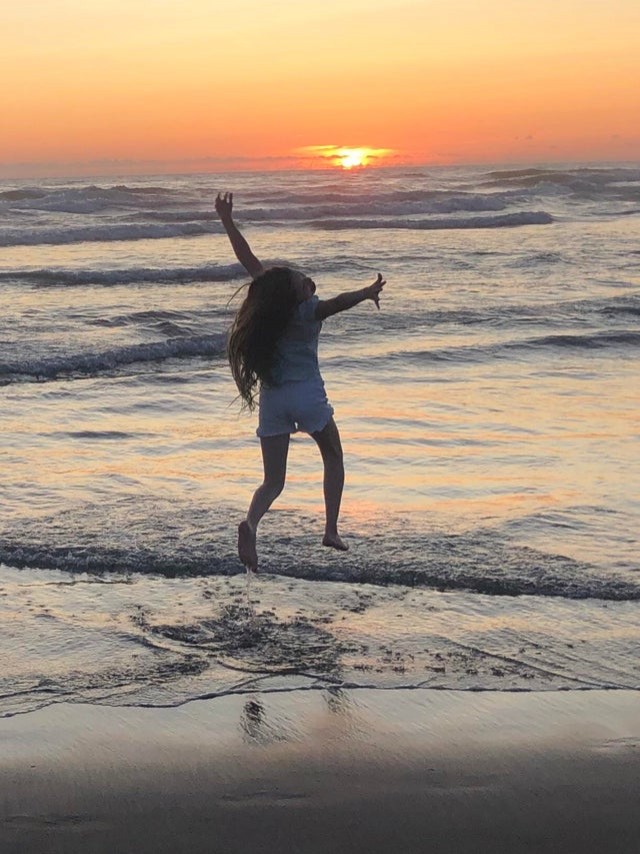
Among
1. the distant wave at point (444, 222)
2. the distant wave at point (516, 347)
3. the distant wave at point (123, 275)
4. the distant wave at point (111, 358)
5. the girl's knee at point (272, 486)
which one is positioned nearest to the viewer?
the girl's knee at point (272, 486)

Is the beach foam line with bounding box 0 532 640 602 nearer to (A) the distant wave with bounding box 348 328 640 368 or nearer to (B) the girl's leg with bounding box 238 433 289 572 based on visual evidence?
(B) the girl's leg with bounding box 238 433 289 572

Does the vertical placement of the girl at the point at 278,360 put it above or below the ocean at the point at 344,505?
above

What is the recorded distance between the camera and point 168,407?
34.4 ft

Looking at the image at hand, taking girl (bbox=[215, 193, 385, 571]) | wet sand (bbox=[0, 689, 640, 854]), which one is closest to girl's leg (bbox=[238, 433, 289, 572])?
girl (bbox=[215, 193, 385, 571])

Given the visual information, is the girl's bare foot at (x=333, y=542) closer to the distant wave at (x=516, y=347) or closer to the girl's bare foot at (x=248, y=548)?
the girl's bare foot at (x=248, y=548)

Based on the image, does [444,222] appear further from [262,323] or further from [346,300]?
[346,300]

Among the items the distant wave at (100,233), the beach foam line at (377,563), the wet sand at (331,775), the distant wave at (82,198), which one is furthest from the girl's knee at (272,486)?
the distant wave at (82,198)

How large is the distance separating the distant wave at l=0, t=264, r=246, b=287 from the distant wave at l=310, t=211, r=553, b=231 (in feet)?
40.8

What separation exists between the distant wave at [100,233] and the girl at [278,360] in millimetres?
25298

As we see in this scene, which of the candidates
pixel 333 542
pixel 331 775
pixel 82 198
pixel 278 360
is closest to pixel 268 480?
pixel 333 542

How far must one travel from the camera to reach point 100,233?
3189 cm

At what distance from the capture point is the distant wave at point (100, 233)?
99.0 feet

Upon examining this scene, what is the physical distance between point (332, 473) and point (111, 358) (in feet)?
26.5

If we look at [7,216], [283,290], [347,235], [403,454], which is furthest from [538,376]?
[7,216]
